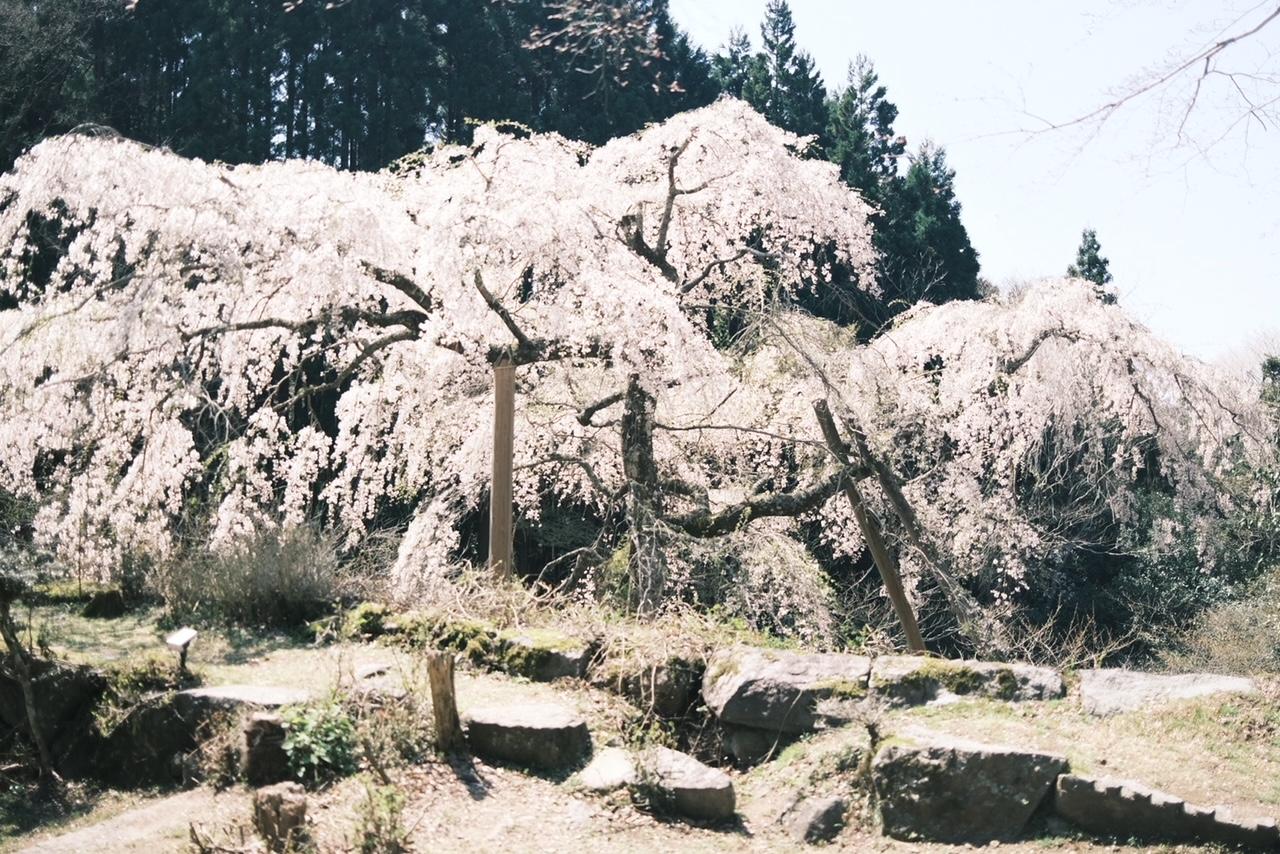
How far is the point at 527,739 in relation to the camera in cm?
563

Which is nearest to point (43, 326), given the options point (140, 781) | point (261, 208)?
point (261, 208)

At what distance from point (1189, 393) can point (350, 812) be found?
807 centimetres

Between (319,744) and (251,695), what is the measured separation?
0.67 meters

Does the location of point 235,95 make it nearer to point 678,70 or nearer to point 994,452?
point 678,70

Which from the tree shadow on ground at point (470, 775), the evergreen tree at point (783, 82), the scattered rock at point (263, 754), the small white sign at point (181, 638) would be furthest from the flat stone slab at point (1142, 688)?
the evergreen tree at point (783, 82)

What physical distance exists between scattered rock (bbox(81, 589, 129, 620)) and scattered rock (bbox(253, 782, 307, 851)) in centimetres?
402

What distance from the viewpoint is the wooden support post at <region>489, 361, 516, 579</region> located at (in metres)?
7.95

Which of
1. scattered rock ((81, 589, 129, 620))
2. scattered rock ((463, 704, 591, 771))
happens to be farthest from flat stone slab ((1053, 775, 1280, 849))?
scattered rock ((81, 589, 129, 620))

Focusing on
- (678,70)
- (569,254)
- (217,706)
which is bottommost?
(217,706)

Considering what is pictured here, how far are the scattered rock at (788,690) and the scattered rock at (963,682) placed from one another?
0.45 feet

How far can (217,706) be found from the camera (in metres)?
5.82

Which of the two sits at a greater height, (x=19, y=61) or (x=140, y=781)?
(x=19, y=61)

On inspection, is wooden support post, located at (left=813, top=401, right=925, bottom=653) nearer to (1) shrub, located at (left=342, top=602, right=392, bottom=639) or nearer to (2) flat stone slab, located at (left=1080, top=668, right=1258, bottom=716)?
(2) flat stone slab, located at (left=1080, top=668, right=1258, bottom=716)

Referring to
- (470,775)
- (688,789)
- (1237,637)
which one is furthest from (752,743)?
(1237,637)
